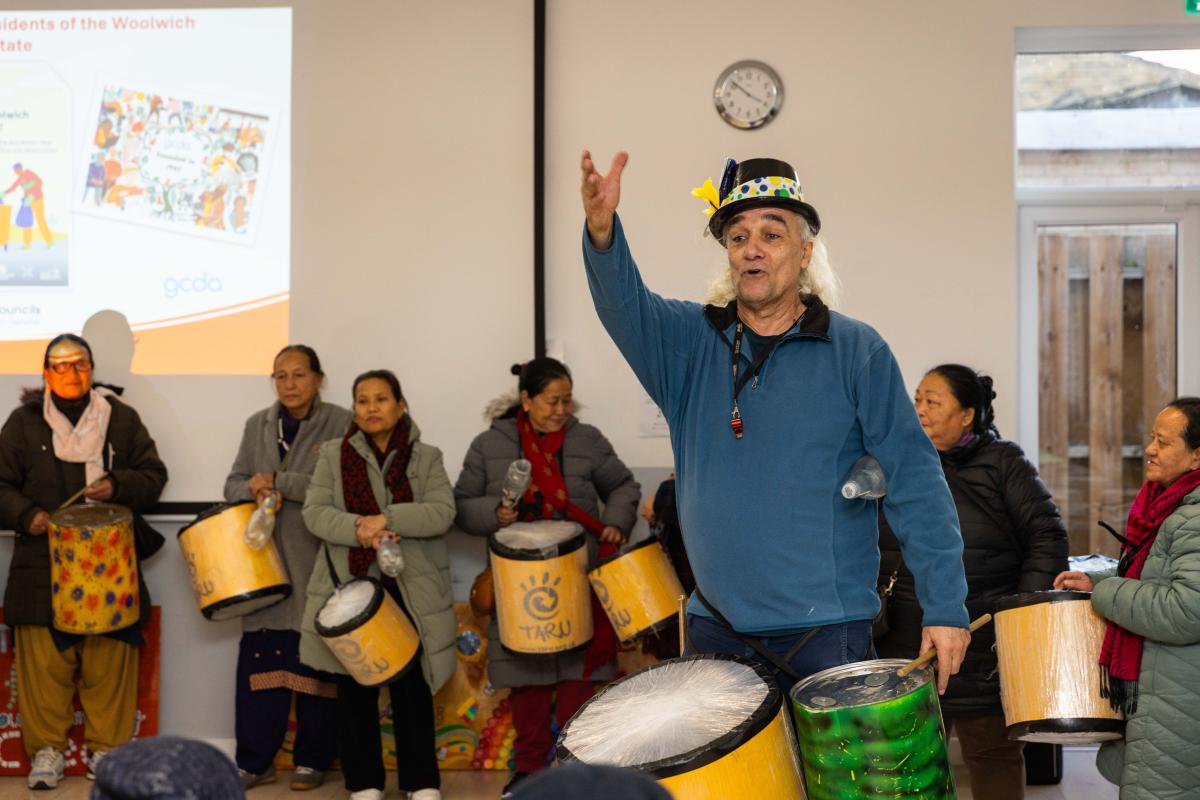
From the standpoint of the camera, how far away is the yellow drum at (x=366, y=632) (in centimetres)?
382

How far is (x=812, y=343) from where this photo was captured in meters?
2.21

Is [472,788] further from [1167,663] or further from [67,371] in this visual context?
[1167,663]

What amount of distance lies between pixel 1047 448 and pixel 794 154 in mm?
1537

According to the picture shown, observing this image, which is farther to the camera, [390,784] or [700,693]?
[390,784]

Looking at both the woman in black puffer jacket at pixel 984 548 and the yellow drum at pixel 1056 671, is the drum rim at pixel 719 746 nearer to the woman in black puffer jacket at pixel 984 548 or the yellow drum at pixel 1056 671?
the yellow drum at pixel 1056 671

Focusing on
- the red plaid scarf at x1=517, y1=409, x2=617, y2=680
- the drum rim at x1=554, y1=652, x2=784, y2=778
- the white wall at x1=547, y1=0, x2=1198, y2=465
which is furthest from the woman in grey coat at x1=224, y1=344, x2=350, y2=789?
the drum rim at x1=554, y1=652, x2=784, y2=778

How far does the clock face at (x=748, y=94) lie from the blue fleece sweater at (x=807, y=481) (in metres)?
2.63

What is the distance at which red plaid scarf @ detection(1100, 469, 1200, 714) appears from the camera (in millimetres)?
2770

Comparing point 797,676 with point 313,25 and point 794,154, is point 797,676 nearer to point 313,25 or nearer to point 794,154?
point 794,154

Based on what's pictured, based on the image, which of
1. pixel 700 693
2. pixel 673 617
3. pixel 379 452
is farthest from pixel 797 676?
pixel 379 452

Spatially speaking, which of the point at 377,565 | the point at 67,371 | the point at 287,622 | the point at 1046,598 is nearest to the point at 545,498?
the point at 377,565

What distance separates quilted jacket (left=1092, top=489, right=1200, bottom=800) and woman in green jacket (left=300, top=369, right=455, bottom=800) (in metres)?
2.18

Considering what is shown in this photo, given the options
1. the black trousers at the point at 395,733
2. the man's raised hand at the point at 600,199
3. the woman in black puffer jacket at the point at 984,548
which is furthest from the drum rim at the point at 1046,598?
the black trousers at the point at 395,733

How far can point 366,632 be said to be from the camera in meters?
3.84
